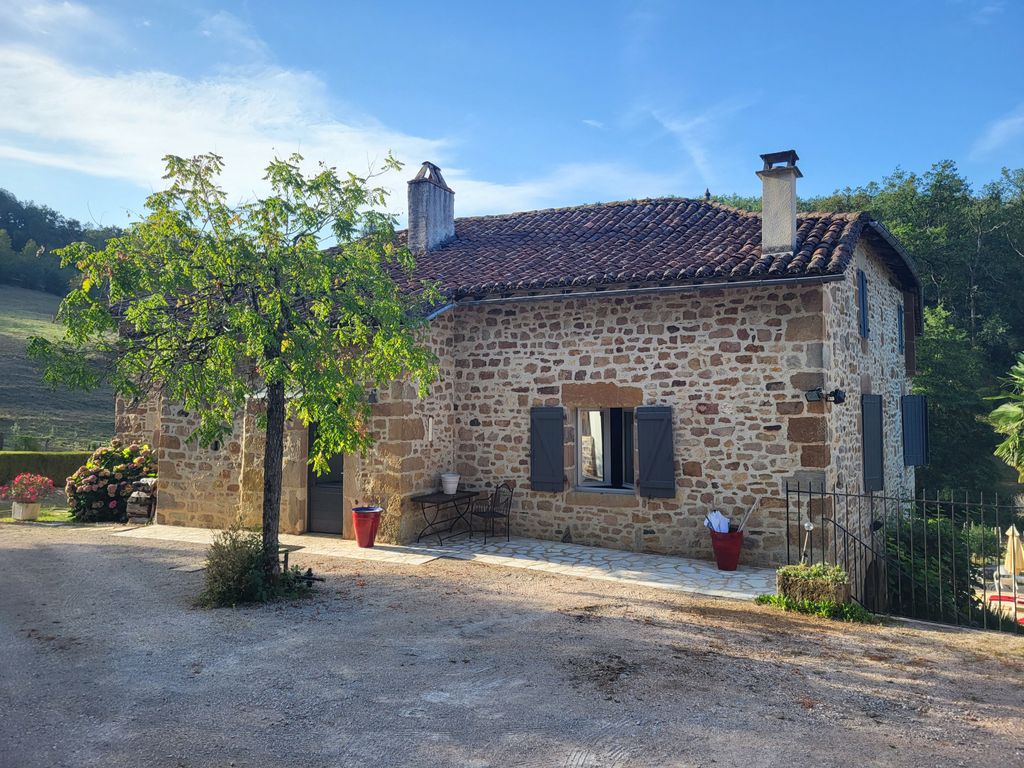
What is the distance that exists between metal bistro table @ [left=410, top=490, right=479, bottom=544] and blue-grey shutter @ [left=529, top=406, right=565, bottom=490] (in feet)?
2.95

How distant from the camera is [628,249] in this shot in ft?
32.8

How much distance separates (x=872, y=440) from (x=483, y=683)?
775 cm

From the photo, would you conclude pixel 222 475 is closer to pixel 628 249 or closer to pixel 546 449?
pixel 546 449

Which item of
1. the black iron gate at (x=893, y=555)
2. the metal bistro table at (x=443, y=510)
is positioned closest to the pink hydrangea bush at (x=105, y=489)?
the metal bistro table at (x=443, y=510)

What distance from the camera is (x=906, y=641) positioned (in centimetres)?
564

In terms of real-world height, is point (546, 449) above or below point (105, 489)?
above

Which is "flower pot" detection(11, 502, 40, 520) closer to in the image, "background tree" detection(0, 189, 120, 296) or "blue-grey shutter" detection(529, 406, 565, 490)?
"blue-grey shutter" detection(529, 406, 565, 490)

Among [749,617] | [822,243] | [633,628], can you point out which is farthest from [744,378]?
[633,628]

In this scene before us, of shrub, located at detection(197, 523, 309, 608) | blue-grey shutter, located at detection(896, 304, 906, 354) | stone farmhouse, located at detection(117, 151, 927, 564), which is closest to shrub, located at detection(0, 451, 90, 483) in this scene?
stone farmhouse, located at detection(117, 151, 927, 564)

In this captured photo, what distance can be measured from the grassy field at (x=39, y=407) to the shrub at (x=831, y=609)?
69.7 feet

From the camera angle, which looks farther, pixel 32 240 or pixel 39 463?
pixel 32 240

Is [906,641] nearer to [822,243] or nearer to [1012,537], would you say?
[822,243]

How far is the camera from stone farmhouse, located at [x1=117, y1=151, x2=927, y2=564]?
819 centimetres

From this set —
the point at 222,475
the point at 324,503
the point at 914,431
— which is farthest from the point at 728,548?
the point at 222,475
